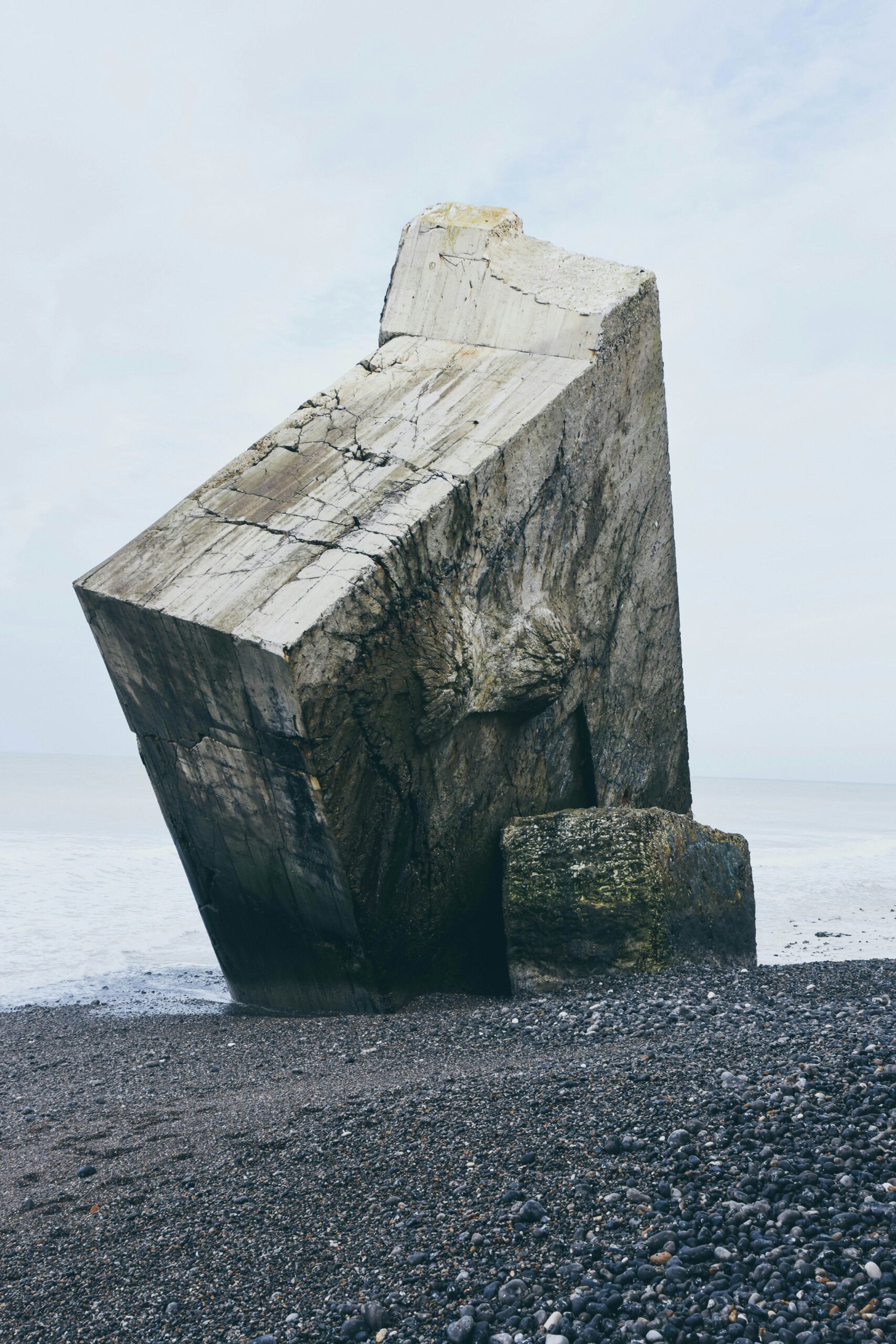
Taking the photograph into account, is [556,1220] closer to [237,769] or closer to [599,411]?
[237,769]

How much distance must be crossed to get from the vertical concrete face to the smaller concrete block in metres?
0.29

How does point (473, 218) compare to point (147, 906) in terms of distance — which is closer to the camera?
point (473, 218)

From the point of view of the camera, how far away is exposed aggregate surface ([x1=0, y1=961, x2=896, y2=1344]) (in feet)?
5.72

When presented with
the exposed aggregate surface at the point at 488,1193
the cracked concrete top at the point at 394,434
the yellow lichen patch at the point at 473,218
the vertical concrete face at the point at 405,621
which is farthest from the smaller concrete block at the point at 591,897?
the yellow lichen patch at the point at 473,218

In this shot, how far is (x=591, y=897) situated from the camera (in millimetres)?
4258

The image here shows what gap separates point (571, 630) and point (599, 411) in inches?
43.9

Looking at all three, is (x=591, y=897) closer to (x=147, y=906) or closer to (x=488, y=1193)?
(x=488, y=1193)

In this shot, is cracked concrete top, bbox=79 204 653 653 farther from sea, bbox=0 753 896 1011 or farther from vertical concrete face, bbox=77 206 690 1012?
sea, bbox=0 753 896 1011

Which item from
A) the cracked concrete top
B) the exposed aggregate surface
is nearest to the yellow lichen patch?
the cracked concrete top

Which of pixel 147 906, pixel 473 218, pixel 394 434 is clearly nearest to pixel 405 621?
pixel 394 434

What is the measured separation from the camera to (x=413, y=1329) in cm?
175

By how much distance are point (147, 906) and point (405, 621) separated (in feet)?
21.5

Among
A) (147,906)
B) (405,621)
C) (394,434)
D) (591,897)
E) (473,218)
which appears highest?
(473,218)

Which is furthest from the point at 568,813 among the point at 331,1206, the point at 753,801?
the point at 753,801
